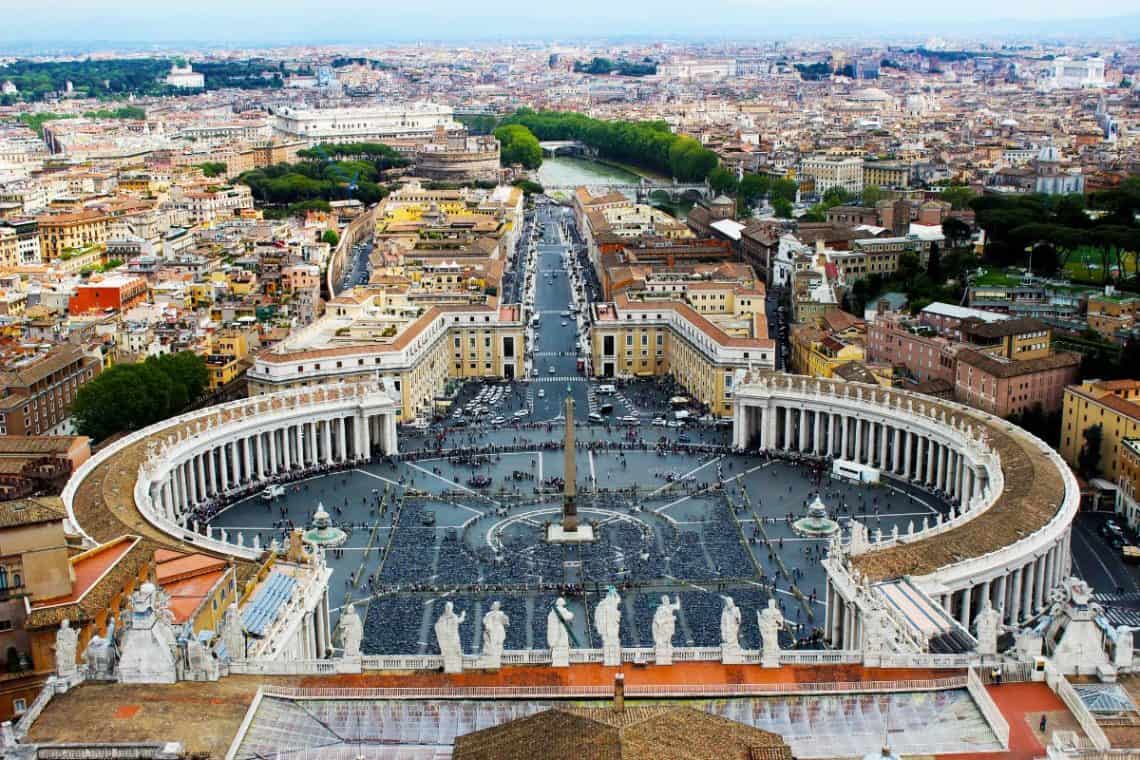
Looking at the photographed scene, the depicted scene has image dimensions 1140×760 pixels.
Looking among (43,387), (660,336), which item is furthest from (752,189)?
(43,387)

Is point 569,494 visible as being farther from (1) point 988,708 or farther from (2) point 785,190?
(2) point 785,190

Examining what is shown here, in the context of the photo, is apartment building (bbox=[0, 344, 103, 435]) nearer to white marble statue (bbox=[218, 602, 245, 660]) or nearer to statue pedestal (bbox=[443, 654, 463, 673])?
white marble statue (bbox=[218, 602, 245, 660])

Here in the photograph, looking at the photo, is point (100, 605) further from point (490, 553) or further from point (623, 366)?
point (623, 366)

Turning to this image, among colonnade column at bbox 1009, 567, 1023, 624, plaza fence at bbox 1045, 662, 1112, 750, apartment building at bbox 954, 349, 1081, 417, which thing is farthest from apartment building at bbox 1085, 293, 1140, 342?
plaza fence at bbox 1045, 662, 1112, 750

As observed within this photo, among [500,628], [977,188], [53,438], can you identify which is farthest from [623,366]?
[977,188]

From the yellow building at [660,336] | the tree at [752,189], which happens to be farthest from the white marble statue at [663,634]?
the tree at [752,189]

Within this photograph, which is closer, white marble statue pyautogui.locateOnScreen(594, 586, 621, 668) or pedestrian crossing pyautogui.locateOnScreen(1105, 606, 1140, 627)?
white marble statue pyautogui.locateOnScreen(594, 586, 621, 668)

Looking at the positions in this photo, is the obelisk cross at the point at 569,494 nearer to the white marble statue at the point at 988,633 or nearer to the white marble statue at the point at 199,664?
the white marble statue at the point at 988,633
